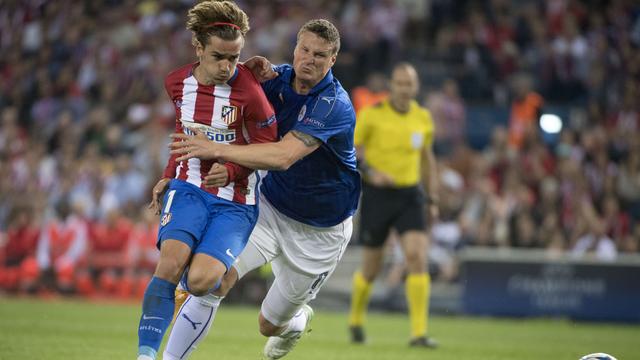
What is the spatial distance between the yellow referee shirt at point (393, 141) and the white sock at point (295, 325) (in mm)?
3270

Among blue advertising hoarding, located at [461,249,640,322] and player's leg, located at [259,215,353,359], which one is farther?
blue advertising hoarding, located at [461,249,640,322]

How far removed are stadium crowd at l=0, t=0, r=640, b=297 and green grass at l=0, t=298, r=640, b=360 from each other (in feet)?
5.93

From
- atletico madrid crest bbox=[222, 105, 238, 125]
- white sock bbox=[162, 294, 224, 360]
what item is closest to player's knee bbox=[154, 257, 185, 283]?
white sock bbox=[162, 294, 224, 360]

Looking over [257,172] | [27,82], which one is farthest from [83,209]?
[257,172]

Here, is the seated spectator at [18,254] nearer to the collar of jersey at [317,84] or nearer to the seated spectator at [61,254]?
the seated spectator at [61,254]

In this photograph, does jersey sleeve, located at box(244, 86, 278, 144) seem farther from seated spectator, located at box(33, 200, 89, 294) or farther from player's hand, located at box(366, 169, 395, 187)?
seated spectator, located at box(33, 200, 89, 294)

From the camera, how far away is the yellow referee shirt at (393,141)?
11008mm

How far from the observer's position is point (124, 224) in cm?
1722

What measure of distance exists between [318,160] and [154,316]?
1827 millimetres

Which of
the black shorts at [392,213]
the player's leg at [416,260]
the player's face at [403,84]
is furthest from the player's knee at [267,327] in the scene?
the player's face at [403,84]

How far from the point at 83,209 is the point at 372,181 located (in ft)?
26.2

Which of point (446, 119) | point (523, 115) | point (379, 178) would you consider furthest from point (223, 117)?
point (523, 115)

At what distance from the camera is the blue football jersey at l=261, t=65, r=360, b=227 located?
688 cm

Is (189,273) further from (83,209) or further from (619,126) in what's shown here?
(619,126)
